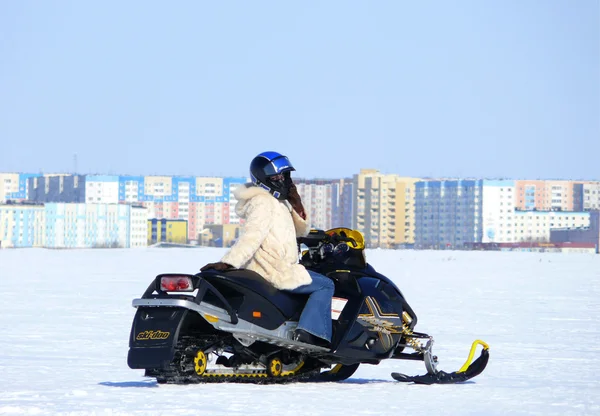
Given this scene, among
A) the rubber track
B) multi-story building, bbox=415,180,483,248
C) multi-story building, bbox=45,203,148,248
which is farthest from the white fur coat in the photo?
multi-story building, bbox=415,180,483,248

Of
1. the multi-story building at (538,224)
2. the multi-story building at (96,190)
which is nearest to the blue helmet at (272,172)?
the multi-story building at (538,224)

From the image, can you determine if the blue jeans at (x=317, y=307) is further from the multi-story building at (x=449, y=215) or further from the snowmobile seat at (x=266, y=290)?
the multi-story building at (x=449, y=215)

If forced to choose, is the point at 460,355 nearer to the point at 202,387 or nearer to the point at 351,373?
the point at 351,373

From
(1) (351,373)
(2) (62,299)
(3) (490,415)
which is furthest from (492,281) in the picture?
(3) (490,415)

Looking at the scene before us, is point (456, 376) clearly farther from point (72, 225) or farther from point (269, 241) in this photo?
point (72, 225)

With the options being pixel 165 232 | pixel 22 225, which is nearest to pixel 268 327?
pixel 22 225

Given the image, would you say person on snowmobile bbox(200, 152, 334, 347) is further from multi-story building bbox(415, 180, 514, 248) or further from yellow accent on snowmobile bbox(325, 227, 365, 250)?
multi-story building bbox(415, 180, 514, 248)

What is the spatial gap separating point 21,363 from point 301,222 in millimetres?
2513

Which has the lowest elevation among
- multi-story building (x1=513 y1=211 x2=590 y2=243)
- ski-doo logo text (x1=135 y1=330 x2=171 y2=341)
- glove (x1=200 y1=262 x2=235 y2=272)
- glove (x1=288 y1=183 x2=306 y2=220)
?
multi-story building (x1=513 y1=211 x2=590 y2=243)

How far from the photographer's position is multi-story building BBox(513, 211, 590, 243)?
181250 mm

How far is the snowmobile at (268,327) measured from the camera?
23.0 ft

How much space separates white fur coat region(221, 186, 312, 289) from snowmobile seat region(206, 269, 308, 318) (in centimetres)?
6

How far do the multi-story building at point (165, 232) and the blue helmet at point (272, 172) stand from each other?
15760 cm

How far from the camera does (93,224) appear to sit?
541 ft
